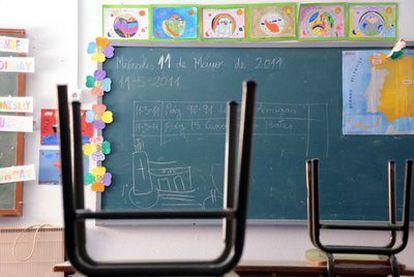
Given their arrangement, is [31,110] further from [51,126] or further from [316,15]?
[316,15]

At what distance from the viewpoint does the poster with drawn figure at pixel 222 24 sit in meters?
2.99

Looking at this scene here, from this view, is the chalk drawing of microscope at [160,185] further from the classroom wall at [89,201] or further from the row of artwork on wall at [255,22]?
the row of artwork on wall at [255,22]

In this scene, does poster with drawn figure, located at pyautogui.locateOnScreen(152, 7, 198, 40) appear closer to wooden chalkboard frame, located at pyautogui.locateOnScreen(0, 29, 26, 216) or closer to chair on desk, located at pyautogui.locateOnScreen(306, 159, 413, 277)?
wooden chalkboard frame, located at pyautogui.locateOnScreen(0, 29, 26, 216)

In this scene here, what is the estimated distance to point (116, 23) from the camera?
3.00 metres

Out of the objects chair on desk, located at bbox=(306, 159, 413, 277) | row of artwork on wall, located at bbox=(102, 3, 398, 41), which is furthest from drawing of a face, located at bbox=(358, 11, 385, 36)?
chair on desk, located at bbox=(306, 159, 413, 277)

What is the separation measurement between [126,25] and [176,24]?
0.99ft

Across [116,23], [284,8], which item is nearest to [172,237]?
[116,23]

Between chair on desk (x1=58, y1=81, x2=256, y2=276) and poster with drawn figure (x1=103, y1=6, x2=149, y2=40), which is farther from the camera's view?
poster with drawn figure (x1=103, y1=6, x2=149, y2=40)

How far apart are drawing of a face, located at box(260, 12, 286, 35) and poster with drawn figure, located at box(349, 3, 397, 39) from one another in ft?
1.37

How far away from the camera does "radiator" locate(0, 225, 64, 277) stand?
9.43ft

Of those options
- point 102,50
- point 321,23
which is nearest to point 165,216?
point 102,50

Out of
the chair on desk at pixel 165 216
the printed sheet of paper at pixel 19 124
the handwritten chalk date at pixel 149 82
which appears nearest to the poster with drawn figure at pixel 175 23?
the handwritten chalk date at pixel 149 82

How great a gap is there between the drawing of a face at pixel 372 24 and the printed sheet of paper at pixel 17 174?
2.14m

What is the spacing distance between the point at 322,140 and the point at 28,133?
1751 mm
